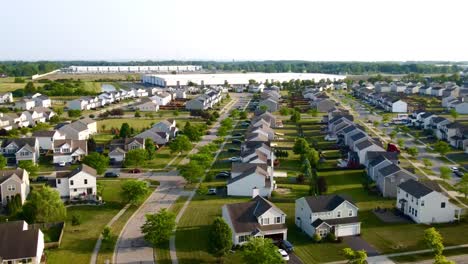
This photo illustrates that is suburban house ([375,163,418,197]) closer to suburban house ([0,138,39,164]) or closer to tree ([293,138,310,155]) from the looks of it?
tree ([293,138,310,155])

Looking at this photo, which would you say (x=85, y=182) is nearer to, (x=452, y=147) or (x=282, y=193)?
(x=282, y=193)

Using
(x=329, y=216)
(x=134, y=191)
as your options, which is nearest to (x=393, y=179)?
(x=329, y=216)

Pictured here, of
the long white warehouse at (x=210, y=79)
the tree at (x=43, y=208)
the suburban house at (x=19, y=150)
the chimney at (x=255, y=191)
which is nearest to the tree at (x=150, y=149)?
the suburban house at (x=19, y=150)

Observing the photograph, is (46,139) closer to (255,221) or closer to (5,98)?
(255,221)

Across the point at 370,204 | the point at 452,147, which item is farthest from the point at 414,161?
the point at 370,204

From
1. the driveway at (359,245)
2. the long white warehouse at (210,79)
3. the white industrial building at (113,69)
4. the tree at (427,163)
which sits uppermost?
the white industrial building at (113,69)

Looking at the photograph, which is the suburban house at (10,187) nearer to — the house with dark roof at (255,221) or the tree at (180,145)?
the house with dark roof at (255,221)

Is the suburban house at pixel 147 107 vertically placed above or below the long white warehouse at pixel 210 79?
below
